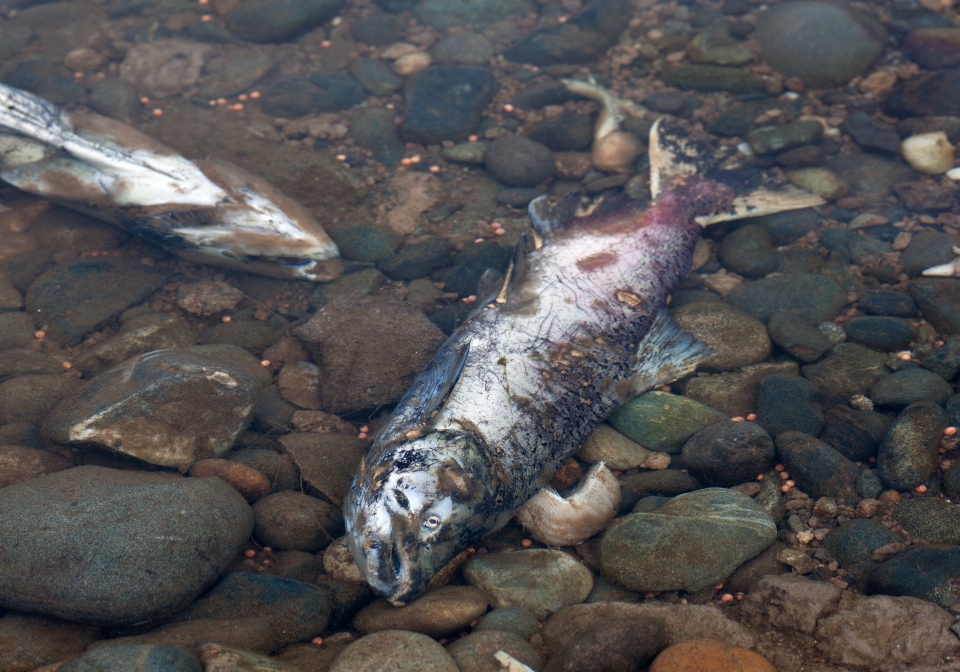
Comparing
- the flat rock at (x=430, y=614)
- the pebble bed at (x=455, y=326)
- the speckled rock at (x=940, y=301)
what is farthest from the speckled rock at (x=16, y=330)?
the speckled rock at (x=940, y=301)

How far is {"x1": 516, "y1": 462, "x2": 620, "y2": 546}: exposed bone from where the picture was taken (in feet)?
13.9

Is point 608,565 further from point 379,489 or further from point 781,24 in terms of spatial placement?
point 781,24

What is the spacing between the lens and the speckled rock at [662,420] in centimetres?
485

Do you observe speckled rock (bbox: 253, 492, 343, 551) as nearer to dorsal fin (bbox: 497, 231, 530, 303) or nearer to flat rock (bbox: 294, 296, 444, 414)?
flat rock (bbox: 294, 296, 444, 414)

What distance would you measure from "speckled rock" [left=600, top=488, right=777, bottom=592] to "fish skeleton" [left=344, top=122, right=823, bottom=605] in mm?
705

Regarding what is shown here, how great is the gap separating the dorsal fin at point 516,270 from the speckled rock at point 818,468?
2.30 metres

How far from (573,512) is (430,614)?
1146mm

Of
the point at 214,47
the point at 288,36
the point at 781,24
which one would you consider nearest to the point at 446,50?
the point at 288,36

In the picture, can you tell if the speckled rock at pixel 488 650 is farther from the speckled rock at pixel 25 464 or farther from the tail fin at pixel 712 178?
the tail fin at pixel 712 178

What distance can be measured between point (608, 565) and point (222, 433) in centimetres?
275

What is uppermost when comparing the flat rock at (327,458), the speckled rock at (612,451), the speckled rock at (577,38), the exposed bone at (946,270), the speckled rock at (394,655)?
the speckled rock at (577,38)

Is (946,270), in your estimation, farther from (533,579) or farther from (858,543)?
(533,579)

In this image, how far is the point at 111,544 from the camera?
3.41 meters

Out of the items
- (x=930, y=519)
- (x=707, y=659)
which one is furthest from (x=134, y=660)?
(x=930, y=519)
